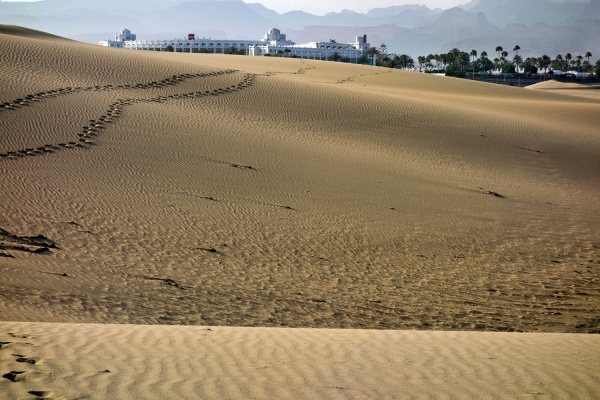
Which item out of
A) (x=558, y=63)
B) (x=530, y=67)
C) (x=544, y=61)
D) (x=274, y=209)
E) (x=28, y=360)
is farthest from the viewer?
(x=558, y=63)

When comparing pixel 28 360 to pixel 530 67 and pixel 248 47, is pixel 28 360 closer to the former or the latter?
pixel 248 47

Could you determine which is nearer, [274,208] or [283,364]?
[283,364]

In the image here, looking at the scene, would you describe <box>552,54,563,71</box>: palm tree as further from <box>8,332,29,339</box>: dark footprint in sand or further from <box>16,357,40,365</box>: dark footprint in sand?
<box>16,357,40,365</box>: dark footprint in sand

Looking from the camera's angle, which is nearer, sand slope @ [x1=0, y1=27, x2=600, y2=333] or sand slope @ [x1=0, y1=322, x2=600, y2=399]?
sand slope @ [x1=0, y1=322, x2=600, y2=399]

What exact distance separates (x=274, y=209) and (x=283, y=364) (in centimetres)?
797

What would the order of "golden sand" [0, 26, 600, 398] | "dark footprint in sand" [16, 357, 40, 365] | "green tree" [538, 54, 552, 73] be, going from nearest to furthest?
"dark footprint in sand" [16, 357, 40, 365]
"golden sand" [0, 26, 600, 398]
"green tree" [538, 54, 552, 73]

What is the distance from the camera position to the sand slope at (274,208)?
29.9 ft

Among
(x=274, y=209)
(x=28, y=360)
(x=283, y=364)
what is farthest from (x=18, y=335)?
(x=274, y=209)

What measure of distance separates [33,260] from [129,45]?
150m

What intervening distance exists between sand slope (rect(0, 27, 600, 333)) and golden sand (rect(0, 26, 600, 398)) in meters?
0.05

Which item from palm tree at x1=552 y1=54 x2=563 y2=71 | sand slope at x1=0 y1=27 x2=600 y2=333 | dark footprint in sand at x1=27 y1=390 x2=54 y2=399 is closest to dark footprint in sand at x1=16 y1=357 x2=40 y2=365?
dark footprint in sand at x1=27 y1=390 x2=54 y2=399

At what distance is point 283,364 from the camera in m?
5.78

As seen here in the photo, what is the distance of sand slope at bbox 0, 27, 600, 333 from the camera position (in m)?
9.12

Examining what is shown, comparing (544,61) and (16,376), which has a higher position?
(544,61)
